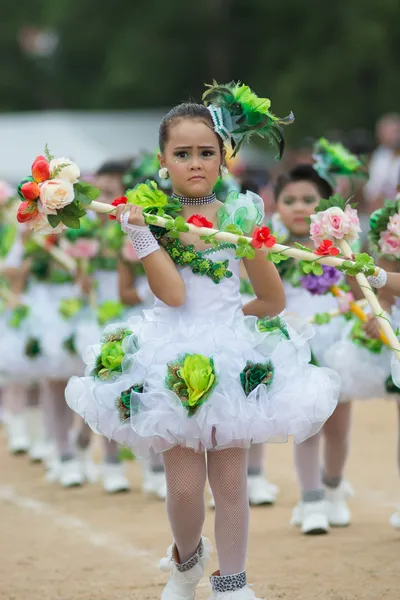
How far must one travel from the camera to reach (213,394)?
565cm

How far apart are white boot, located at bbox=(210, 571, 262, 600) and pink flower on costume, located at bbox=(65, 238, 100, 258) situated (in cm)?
442

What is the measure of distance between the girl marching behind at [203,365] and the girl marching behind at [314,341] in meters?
2.02

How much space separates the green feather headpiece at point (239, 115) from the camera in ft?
19.7

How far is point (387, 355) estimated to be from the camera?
302 inches

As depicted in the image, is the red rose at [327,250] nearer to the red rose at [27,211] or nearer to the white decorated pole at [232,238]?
the white decorated pole at [232,238]

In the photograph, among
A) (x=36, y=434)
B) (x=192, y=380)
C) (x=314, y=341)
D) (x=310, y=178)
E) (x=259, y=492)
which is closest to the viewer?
(x=192, y=380)

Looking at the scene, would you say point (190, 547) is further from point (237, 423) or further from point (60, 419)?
point (60, 419)

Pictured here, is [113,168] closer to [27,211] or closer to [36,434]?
[36,434]

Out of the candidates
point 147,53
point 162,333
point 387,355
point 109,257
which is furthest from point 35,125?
point 162,333

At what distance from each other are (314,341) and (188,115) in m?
2.48

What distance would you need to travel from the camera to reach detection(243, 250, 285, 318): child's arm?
592 cm

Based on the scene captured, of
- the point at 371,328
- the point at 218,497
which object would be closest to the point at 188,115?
the point at 218,497

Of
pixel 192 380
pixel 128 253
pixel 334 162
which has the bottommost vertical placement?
pixel 192 380

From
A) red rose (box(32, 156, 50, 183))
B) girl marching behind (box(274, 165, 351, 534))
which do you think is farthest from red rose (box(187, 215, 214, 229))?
girl marching behind (box(274, 165, 351, 534))
